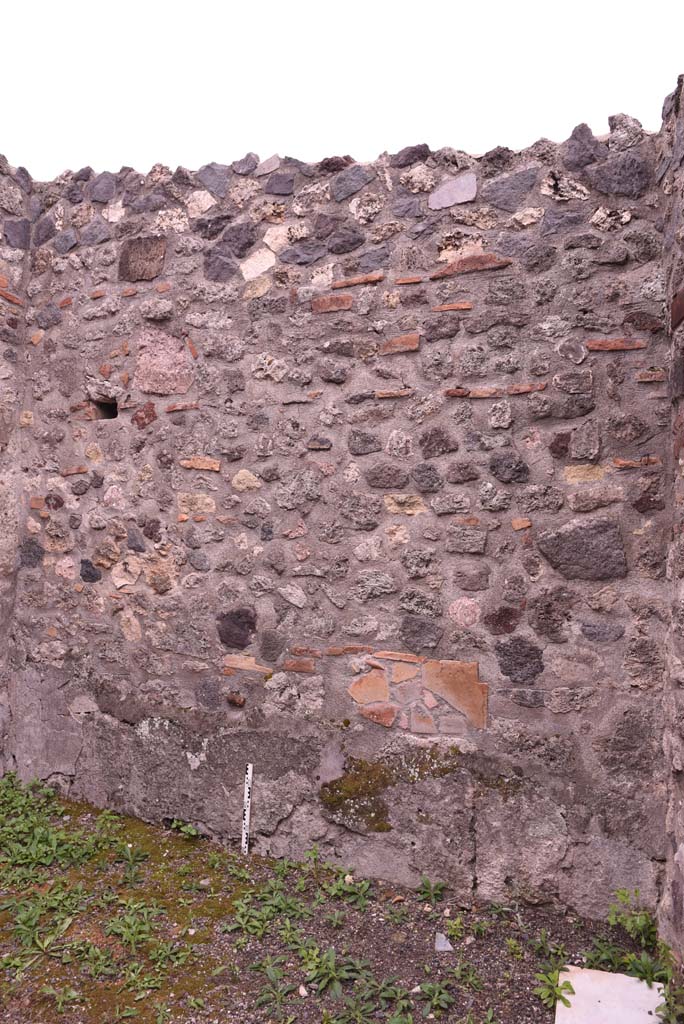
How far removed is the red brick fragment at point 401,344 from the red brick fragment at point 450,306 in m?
0.13

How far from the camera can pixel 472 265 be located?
2797 mm

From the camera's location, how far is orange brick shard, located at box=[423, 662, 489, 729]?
2.72m

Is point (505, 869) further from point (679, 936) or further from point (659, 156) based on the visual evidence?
point (659, 156)

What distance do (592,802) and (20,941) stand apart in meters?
2.07

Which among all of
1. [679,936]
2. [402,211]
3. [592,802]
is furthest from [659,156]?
[679,936]

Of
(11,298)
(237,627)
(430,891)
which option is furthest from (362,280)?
(430,891)

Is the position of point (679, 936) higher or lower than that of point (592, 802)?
lower

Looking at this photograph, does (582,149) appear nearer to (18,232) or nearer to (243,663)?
(243,663)

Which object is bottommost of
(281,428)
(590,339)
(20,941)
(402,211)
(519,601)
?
(20,941)

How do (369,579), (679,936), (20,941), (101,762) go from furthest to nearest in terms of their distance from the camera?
(101,762) → (369,579) → (20,941) → (679,936)

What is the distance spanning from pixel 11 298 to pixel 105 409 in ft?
2.53

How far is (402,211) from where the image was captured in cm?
293

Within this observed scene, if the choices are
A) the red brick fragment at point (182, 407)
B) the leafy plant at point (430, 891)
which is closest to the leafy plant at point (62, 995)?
the leafy plant at point (430, 891)

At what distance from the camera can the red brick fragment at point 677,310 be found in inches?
87.7
